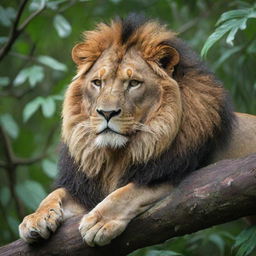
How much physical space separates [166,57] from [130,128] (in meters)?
0.64

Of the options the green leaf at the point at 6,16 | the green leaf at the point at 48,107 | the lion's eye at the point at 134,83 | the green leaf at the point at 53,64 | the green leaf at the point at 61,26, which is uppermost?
the green leaf at the point at 6,16

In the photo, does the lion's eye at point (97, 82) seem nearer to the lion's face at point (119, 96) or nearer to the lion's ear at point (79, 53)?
the lion's face at point (119, 96)

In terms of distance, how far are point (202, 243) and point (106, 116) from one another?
258 cm

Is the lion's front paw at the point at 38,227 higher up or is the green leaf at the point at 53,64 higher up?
the green leaf at the point at 53,64

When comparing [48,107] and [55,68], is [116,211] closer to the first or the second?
[48,107]

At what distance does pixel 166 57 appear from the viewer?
4973mm

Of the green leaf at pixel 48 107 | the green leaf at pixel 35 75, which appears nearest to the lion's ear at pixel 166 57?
the green leaf at pixel 48 107

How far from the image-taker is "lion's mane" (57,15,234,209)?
4758 millimetres

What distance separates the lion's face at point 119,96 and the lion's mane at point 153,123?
7cm

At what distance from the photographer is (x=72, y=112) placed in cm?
507

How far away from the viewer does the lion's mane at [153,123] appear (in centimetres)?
476

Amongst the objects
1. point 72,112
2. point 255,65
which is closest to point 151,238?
point 72,112

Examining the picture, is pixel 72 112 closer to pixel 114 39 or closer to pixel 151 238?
pixel 114 39

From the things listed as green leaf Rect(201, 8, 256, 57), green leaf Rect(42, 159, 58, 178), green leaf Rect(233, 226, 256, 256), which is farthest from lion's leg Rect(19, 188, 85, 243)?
green leaf Rect(42, 159, 58, 178)
